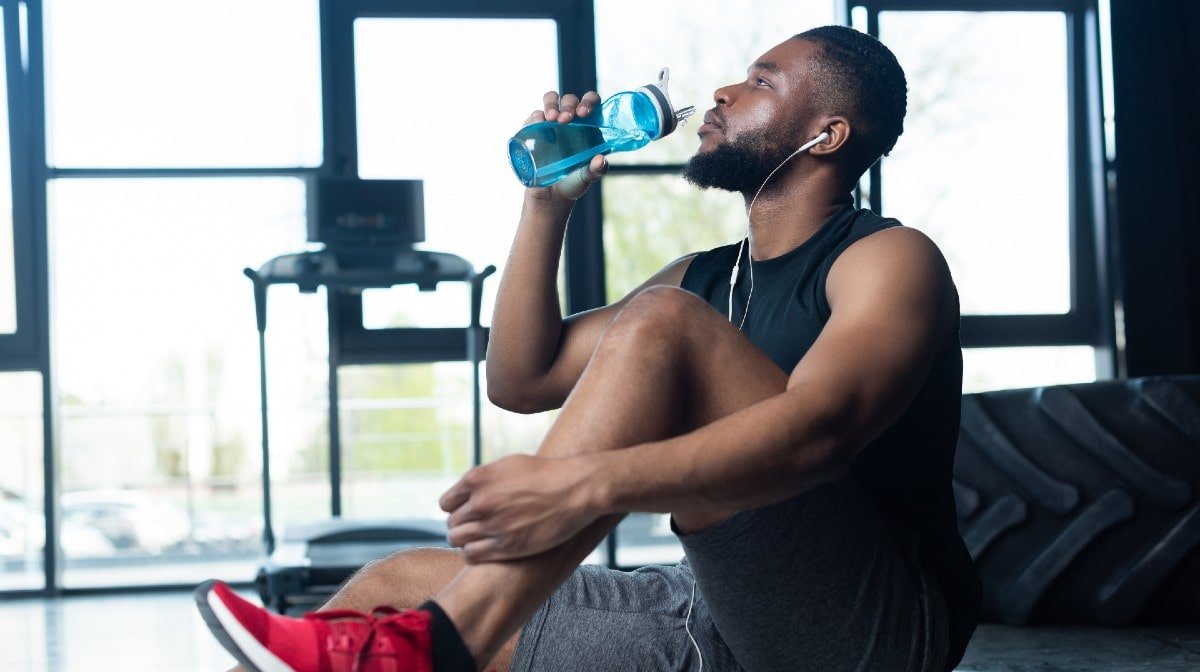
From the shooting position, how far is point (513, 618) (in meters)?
1.12

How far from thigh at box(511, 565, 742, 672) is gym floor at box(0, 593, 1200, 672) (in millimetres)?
915

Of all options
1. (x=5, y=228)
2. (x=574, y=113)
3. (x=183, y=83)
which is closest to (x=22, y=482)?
(x=5, y=228)

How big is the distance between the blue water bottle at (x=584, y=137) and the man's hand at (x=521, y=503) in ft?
1.87

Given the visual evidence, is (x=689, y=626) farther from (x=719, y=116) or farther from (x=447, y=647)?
(x=719, y=116)

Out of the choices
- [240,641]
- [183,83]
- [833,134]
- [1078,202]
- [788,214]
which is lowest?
[240,641]

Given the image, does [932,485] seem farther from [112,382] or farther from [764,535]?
[112,382]

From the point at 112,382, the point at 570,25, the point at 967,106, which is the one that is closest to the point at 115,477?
the point at 112,382

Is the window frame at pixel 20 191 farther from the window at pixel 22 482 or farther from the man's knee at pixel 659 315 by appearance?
the man's knee at pixel 659 315

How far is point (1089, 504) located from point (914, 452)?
1.47m

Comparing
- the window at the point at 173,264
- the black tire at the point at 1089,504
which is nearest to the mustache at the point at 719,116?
the black tire at the point at 1089,504

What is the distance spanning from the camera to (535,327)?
1.64 m

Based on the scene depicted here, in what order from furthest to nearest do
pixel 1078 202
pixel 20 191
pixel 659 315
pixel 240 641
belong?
pixel 1078 202 → pixel 20 191 → pixel 659 315 → pixel 240 641

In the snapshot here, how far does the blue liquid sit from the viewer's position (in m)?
1.52

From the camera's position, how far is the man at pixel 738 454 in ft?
3.48
